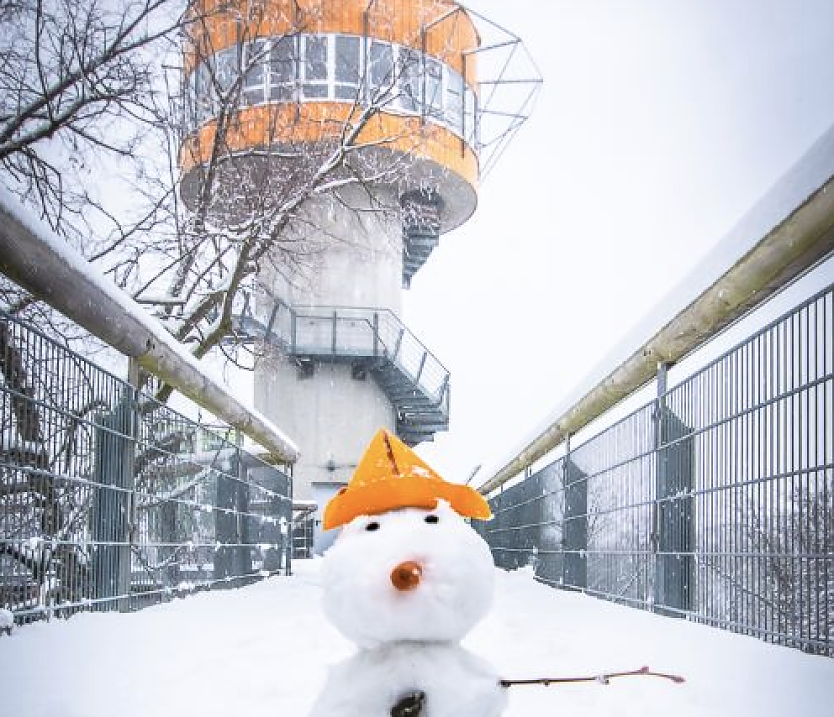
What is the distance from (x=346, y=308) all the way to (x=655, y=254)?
16.3 m

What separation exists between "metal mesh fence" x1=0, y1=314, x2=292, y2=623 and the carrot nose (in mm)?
2009

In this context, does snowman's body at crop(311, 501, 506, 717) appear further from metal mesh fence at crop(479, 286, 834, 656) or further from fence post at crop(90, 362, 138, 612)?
fence post at crop(90, 362, 138, 612)

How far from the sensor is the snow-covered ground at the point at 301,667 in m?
2.71

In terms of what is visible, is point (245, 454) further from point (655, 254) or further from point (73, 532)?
point (655, 254)

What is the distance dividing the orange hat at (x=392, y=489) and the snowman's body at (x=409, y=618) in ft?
0.23

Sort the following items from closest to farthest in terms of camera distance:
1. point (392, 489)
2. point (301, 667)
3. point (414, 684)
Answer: point (414, 684)
point (392, 489)
point (301, 667)

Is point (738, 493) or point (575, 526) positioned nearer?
point (738, 493)

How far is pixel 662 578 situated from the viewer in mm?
4953

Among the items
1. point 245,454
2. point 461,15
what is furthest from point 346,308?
point 245,454

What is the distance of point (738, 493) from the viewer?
13.0 feet

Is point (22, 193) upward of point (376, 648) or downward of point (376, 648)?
upward

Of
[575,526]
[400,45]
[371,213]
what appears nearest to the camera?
[575,526]

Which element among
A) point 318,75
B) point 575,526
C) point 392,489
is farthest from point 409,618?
point 318,75

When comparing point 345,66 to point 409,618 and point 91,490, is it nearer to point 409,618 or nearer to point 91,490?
point 91,490
